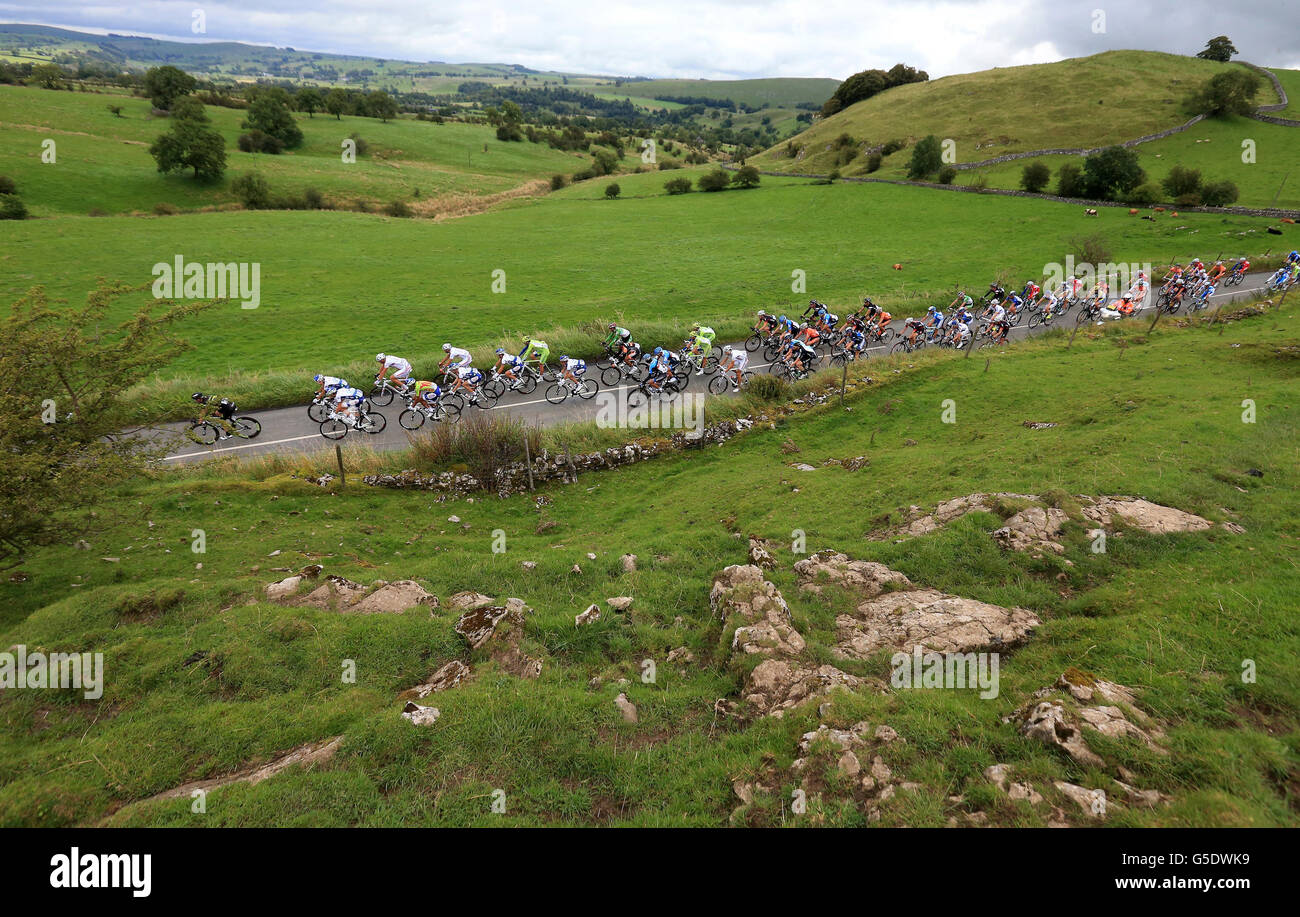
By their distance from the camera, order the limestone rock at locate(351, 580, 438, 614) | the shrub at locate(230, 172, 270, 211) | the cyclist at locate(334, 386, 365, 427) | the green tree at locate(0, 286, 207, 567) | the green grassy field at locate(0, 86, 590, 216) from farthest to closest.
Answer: the shrub at locate(230, 172, 270, 211) < the green grassy field at locate(0, 86, 590, 216) < the cyclist at locate(334, 386, 365, 427) < the green tree at locate(0, 286, 207, 567) < the limestone rock at locate(351, 580, 438, 614)

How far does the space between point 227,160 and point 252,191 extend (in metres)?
15.0

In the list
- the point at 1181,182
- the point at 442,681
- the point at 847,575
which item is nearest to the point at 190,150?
the point at 442,681

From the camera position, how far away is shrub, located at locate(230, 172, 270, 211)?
6512 cm

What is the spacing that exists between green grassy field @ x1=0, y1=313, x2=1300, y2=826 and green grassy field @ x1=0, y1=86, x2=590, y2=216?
69.7 meters

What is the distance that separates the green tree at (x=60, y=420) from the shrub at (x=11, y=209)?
5990cm

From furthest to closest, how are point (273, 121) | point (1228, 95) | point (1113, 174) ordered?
point (273, 121) → point (1228, 95) → point (1113, 174)

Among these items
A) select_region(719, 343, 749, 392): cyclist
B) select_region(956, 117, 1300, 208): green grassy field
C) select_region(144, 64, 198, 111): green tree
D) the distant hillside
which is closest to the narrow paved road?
select_region(719, 343, 749, 392): cyclist

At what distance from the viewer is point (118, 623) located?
9703mm

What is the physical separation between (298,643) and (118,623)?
12.3 ft

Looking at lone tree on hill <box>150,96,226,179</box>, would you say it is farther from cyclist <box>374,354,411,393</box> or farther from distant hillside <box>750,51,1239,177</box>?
distant hillside <box>750,51,1239,177</box>

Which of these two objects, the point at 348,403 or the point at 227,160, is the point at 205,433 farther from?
the point at 227,160

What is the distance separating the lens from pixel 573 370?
933 inches
